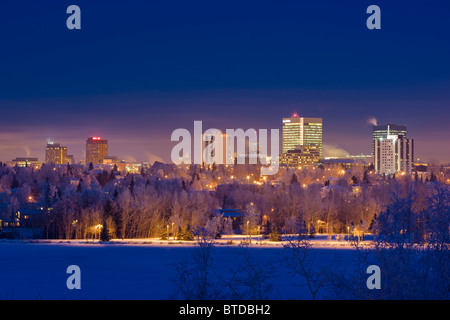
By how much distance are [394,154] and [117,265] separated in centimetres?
13660

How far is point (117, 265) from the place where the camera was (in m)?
26.3

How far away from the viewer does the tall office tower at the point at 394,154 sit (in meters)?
149

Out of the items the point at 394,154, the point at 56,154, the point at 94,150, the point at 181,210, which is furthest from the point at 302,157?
the point at 181,210

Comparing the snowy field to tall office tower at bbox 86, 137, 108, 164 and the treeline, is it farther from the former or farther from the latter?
tall office tower at bbox 86, 137, 108, 164

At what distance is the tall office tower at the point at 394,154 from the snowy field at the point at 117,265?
120036 millimetres

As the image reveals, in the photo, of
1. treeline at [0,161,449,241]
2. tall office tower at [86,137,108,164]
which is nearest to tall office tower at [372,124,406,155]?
tall office tower at [86,137,108,164]

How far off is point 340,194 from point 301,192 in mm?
4544

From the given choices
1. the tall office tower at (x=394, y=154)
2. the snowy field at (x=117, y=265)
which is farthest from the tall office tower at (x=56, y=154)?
the snowy field at (x=117, y=265)

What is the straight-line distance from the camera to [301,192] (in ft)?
200

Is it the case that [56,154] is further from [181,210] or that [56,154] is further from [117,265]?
[117,265]

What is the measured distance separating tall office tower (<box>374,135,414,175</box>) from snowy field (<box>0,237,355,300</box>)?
120 m

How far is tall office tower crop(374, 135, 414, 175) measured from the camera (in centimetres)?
14875
